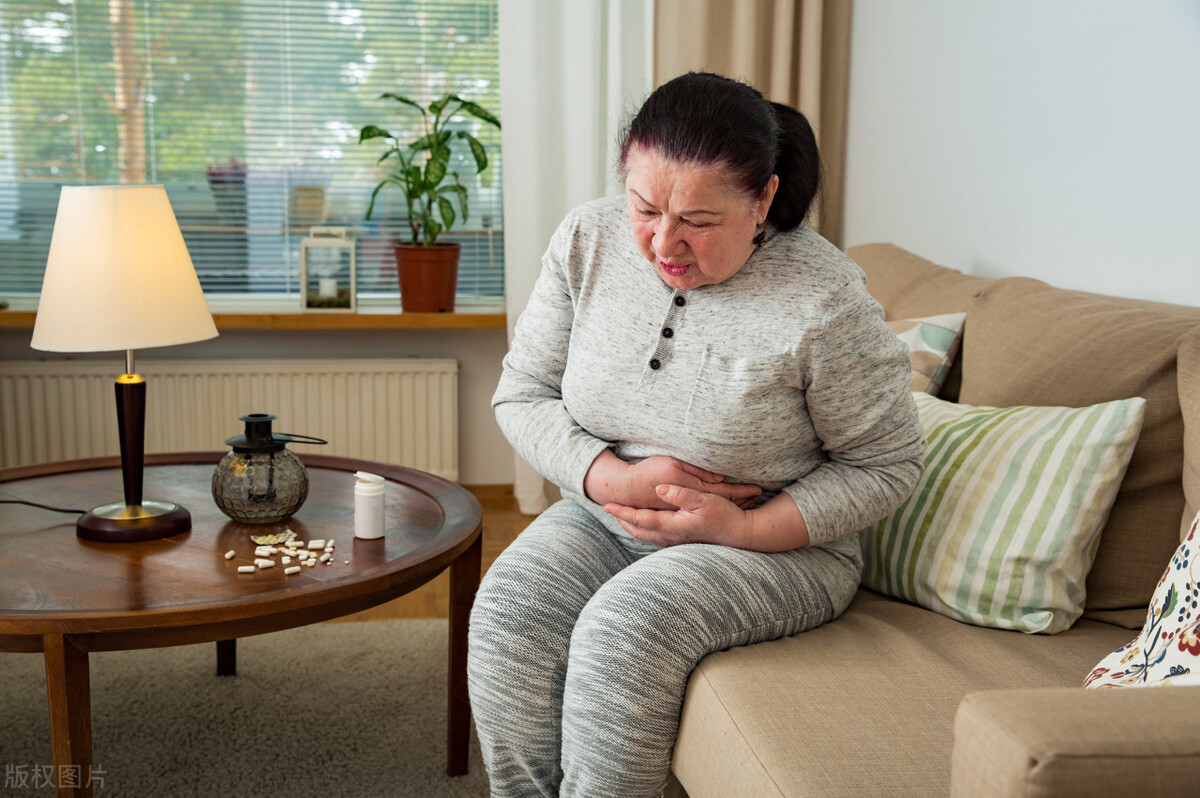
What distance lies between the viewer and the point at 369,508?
61.3 inches

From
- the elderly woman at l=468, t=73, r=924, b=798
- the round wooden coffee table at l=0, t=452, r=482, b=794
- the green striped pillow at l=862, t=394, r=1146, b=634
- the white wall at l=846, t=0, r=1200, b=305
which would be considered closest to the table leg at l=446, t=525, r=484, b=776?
the round wooden coffee table at l=0, t=452, r=482, b=794

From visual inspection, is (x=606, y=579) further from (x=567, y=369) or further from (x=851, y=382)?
(x=851, y=382)

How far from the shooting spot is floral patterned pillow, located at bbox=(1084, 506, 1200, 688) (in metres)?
0.97

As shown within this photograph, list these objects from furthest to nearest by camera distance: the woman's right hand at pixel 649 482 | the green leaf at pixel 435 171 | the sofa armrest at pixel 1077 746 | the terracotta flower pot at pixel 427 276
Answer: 1. the terracotta flower pot at pixel 427 276
2. the green leaf at pixel 435 171
3. the woman's right hand at pixel 649 482
4. the sofa armrest at pixel 1077 746

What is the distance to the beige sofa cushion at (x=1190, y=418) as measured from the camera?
1.22 m

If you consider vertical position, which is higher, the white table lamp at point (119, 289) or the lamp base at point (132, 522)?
the white table lamp at point (119, 289)

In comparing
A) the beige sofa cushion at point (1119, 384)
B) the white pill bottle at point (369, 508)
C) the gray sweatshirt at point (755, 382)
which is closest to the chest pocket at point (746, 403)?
the gray sweatshirt at point (755, 382)

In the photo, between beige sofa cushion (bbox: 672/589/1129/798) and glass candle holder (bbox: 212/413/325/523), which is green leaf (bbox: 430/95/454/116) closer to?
glass candle holder (bbox: 212/413/325/523)

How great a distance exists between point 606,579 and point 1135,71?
3.94ft

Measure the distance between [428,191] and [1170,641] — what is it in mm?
Answer: 2473

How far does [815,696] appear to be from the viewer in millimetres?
1130

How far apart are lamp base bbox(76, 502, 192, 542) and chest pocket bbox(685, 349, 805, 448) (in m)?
0.82

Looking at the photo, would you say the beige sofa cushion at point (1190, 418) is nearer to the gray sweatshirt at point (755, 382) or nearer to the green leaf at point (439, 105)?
the gray sweatshirt at point (755, 382)

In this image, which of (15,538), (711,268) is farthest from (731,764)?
(15,538)
